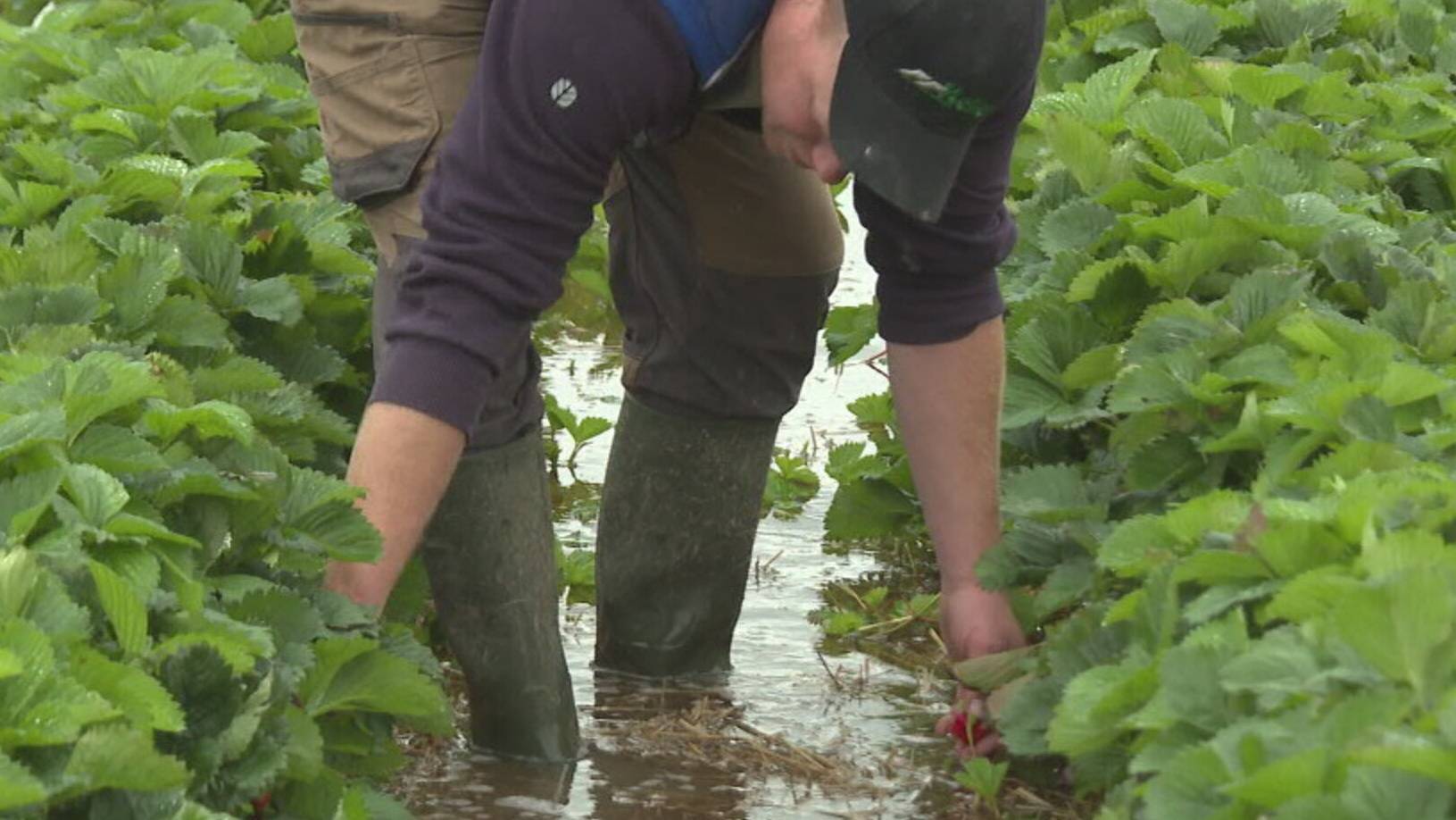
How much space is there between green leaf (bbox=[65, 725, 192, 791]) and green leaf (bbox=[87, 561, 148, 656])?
22 centimetres

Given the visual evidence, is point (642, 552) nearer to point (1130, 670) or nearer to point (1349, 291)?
point (1349, 291)

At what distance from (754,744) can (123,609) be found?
1764mm

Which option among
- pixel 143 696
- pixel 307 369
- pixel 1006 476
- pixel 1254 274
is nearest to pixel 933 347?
pixel 1006 476

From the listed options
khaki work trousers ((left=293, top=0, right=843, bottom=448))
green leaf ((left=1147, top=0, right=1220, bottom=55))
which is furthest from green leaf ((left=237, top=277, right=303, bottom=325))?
green leaf ((left=1147, top=0, right=1220, bottom=55))

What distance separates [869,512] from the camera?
508 centimetres

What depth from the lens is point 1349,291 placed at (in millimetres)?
3898

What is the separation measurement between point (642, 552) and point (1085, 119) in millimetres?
1175

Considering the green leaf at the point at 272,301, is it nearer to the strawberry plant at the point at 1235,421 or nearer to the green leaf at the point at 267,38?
the strawberry plant at the point at 1235,421

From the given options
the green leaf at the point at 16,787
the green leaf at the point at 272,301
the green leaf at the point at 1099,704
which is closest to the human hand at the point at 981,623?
the green leaf at the point at 1099,704

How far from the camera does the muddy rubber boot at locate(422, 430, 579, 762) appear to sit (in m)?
4.03

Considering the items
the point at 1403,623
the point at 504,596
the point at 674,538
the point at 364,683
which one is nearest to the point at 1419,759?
the point at 1403,623

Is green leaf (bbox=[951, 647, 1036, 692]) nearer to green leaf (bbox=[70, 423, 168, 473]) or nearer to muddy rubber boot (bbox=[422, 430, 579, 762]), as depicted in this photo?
muddy rubber boot (bbox=[422, 430, 579, 762])

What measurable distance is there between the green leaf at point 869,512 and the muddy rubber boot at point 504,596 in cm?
94

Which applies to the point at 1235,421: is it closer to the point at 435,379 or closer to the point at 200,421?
the point at 435,379
